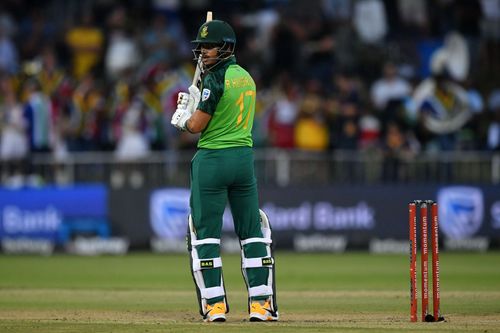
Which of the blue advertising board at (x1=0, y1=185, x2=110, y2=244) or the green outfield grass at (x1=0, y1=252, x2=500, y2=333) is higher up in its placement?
the blue advertising board at (x1=0, y1=185, x2=110, y2=244)

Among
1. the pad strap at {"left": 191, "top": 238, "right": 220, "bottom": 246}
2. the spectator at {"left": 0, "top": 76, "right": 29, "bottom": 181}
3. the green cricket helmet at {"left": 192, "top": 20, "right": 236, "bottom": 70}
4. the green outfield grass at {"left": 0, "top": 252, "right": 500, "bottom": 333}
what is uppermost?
the green cricket helmet at {"left": 192, "top": 20, "right": 236, "bottom": 70}

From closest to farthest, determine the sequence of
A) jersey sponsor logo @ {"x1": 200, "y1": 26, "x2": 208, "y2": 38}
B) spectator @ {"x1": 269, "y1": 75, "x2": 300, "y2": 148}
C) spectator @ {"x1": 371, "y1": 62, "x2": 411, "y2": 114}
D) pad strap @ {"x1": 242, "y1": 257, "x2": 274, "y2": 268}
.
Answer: jersey sponsor logo @ {"x1": 200, "y1": 26, "x2": 208, "y2": 38} → pad strap @ {"x1": 242, "y1": 257, "x2": 274, "y2": 268} → spectator @ {"x1": 269, "y1": 75, "x2": 300, "y2": 148} → spectator @ {"x1": 371, "y1": 62, "x2": 411, "y2": 114}

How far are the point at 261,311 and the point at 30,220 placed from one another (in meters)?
12.5

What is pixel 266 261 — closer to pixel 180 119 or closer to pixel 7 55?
pixel 180 119

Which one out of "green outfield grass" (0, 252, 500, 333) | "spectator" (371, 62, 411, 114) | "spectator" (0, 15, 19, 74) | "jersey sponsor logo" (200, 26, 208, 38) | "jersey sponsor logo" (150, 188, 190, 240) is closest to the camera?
"green outfield grass" (0, 252, 500, 333)

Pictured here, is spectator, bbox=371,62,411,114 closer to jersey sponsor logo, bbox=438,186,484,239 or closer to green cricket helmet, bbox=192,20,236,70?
jersey sponsor logo, bbox=438,186,484,239

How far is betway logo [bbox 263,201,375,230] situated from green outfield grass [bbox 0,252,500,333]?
626 mm

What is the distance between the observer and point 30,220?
22734mm

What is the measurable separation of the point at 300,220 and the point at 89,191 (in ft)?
13.0

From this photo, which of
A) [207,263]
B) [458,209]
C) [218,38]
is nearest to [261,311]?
[207,263]

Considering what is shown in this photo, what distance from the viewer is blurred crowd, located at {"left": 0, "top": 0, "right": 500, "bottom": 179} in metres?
22.7

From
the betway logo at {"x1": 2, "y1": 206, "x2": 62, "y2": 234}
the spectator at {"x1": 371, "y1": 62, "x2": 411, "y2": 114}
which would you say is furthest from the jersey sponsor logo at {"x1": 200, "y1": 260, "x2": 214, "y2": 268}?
the spectator at {"x1": 371, "y1": 62, "x2": 411, "y2": 114}

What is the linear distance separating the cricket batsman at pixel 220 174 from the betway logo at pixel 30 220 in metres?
12.1

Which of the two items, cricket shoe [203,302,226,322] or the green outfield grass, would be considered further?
cricket shoe [203,302,226,322]
